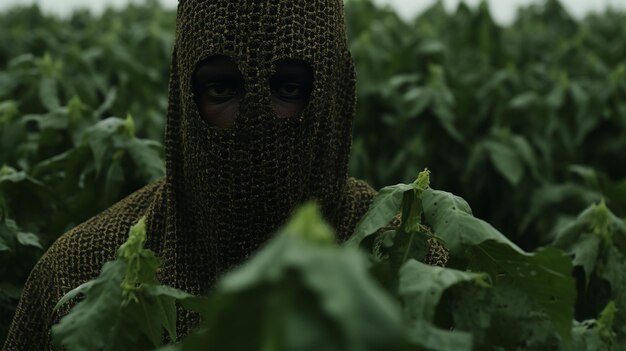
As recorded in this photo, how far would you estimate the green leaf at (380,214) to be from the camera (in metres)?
2.55

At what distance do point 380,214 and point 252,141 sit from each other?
0.63 metres

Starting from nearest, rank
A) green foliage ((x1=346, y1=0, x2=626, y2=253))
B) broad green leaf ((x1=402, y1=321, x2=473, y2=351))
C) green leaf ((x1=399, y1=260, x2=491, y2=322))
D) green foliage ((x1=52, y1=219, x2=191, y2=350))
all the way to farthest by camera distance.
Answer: broad green leaf ((x1=402, y1=321, x2=473, y2=351)), green leaf ((x1=399, y1=260, x2=491, y2=322)), green foliage ((x1=52, y1=219, x2=191, y2=350)), green foliage ((x1=346, y1=0, x2=626, y2=253))

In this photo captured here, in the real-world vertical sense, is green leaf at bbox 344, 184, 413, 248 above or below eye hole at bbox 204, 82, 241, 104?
below

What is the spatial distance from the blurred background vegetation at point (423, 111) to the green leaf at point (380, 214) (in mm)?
1642

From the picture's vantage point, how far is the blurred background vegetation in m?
4.71

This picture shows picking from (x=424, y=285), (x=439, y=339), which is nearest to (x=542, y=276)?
(x=424, y=285)

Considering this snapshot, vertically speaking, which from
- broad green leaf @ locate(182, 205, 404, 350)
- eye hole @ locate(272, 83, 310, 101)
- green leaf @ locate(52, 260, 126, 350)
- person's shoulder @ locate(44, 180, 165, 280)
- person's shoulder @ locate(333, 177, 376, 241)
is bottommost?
person's shoulder @ locate(44, 180, 165, 280)

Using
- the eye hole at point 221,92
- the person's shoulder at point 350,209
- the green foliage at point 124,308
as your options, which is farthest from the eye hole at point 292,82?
the green foliage at point 124,308

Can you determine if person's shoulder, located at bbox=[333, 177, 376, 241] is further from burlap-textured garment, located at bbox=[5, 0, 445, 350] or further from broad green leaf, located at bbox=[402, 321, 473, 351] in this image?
broad green leaf, located at bbox=[402, 321, 473, 351]

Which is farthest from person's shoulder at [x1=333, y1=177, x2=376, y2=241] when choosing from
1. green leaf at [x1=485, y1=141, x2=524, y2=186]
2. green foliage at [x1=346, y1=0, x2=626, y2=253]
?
green leaf at [x1=485, y1=141, x2=524, y2=186]

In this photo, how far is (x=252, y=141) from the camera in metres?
3.09

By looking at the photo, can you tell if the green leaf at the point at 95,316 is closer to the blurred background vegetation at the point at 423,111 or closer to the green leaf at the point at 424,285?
the green leaf at the point at 424,285

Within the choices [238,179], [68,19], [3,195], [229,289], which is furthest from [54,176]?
[68,19]

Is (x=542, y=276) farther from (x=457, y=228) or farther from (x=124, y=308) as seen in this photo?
(x=124, y=308)
